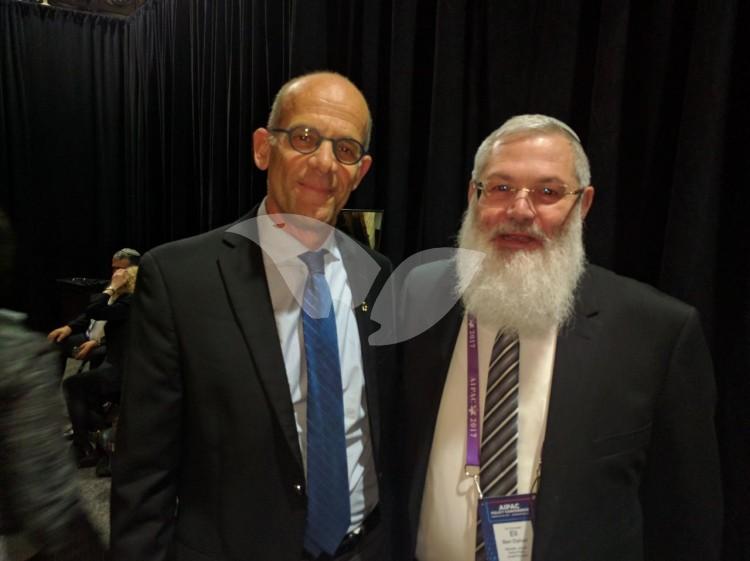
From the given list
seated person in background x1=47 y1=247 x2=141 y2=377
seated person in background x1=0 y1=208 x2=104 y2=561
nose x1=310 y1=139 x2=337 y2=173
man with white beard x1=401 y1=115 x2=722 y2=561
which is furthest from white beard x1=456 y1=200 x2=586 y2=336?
seated person in background x1=47 y1=247 x2=141 y2=377

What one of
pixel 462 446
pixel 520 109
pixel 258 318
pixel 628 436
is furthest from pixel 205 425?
pixel 520 109

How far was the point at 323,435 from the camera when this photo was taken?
3.88ft

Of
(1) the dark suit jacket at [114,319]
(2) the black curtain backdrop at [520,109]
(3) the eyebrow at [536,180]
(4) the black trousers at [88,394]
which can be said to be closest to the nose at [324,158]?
(3) the eyebrow at [536,180]

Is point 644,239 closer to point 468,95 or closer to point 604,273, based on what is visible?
point 604,273

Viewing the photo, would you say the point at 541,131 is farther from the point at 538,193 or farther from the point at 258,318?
the point at 258,318

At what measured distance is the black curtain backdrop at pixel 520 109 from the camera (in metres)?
1.77

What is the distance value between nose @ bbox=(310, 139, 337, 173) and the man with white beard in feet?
1.33

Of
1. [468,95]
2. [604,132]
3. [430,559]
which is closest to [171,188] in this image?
[468,95]

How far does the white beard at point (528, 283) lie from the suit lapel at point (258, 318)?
0.50 metres

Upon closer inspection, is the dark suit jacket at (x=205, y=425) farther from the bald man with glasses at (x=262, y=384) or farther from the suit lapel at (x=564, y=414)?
the suit lapel at (x=564, y=414)

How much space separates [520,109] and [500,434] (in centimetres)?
164

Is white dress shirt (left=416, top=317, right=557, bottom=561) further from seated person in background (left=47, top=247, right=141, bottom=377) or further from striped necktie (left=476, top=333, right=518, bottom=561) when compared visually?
seated person in background (left=47, top=247, right=141, bottom=377)

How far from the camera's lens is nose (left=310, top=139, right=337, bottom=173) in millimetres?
1215

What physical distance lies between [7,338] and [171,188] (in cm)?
549
